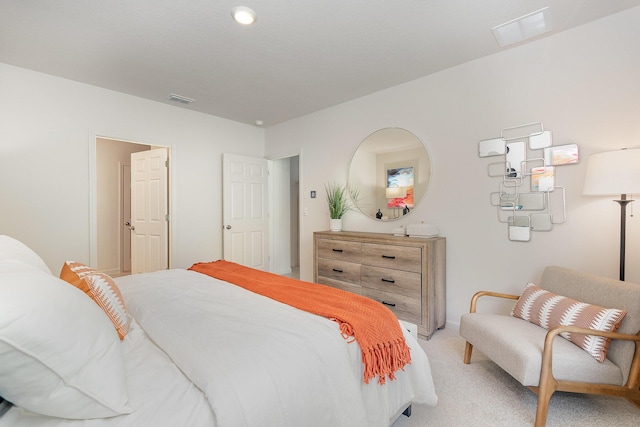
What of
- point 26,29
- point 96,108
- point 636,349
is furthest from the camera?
point 96,108

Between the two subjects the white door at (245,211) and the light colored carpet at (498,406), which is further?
the white door at (245,211)

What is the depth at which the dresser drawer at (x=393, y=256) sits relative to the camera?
276 cm

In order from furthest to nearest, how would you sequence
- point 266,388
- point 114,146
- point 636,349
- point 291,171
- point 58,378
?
point 291,171 → point 114,146 → point 636,349 → point 266,388 → point 58,378

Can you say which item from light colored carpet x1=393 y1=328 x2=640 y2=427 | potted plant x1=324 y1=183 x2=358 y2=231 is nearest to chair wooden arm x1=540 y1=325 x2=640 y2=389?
light colored carpet x1=393 y1=328 x2=640 y2=427

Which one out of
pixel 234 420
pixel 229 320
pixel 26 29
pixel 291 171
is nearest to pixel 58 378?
pixel 234 420

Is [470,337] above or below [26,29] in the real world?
below

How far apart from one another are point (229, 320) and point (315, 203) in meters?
3.05

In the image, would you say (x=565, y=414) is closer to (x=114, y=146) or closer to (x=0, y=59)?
(x=0, y=59)

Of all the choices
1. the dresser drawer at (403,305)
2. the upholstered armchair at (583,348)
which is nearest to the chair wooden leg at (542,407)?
the upholstered armchair at (583,348)

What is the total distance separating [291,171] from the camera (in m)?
5.78

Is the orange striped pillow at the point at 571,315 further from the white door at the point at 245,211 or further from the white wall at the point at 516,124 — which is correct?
the white door at the point at 245,211

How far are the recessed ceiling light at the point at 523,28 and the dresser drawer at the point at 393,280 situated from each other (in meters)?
2.12

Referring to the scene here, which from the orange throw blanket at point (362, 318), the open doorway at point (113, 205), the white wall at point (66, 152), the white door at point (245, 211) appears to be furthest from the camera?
the open doorway at point (113, 205)

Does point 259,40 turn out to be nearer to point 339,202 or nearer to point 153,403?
point 339,202
